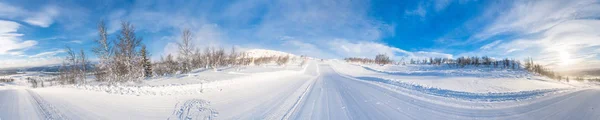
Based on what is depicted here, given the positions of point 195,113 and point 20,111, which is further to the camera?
point 20,111

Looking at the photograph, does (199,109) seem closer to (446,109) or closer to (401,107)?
(401,107)

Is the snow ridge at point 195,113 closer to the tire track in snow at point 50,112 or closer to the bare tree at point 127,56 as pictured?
the tire track in snow at point 50,112

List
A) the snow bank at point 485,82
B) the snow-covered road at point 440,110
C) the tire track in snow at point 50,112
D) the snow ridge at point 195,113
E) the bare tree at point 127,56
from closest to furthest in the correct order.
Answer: the snow-covered road at point 440,110, the snow ridge at point 195,113, the tire track in snow at point 50,112, the snow bank at point 485,82, the bare tree at point 127,56

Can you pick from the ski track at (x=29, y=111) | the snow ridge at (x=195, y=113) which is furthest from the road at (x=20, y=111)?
the snow ridge at (x=195, y=113)

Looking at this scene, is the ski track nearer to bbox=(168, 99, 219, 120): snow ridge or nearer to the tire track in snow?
the tire track in snow

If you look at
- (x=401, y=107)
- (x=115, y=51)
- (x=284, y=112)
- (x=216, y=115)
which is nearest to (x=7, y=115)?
(x=216, y=115)

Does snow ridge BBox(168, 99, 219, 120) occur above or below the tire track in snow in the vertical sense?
below

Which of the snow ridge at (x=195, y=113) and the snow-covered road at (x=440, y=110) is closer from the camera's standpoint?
the snow-covered road at (x=440, y=110)

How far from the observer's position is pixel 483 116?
581 centimetres

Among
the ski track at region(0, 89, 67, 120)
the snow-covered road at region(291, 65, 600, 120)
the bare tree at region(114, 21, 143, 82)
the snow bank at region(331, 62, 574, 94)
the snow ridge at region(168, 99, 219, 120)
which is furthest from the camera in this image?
the bare tree at region(114, 21, 143, 82)

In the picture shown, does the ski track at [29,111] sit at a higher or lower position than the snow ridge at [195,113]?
higher

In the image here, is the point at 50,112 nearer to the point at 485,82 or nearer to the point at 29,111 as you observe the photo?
the point at 29,111

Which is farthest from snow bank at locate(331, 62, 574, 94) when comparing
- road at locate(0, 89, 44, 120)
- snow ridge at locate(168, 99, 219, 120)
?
road at locate(0, 89, 44, 120)

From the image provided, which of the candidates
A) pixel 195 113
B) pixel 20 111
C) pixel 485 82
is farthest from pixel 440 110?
pixel 20 111
